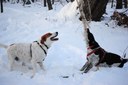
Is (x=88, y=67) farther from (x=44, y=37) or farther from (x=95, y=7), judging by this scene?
(x=95, y=7)

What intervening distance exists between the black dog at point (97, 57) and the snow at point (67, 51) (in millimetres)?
236

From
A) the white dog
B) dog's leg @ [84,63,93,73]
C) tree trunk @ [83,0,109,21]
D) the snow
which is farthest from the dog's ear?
tree trunk @ [83,0,109,21]

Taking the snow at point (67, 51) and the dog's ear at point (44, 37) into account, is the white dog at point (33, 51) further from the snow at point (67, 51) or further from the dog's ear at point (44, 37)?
the snow at point (67, 51)

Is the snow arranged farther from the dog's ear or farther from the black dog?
the dog's ear

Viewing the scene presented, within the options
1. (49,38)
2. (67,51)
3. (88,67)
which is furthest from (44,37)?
(67,51)

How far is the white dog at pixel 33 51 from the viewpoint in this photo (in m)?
7.43

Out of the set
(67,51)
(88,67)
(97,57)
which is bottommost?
(67,51)

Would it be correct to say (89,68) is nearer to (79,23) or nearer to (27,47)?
(27,47)

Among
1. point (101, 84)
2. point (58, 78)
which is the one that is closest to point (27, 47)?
point (58, 78)

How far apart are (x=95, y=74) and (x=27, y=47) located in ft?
7.51

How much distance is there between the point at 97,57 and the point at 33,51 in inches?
75.1

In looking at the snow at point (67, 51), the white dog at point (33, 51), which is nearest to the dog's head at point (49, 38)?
the white dog at point (33, 51)

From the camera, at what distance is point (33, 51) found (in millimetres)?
7512

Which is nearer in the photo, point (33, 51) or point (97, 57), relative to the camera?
point (97, 57)
